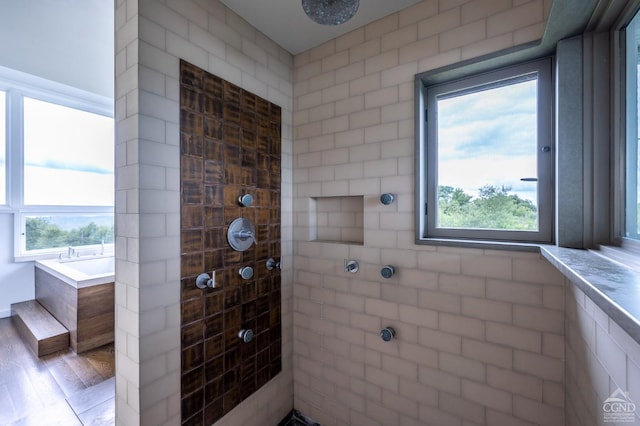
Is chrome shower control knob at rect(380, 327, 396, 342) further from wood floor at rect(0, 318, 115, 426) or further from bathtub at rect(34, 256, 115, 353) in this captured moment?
bathtub at rect(34, 256, 115, 353)

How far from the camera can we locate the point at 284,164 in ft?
6.61

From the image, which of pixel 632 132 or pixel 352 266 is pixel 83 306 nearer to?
pixel 352 266

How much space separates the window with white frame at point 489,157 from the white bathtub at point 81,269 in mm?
2775

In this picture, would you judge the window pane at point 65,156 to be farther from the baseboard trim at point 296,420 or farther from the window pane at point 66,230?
the baseboard trim at point 296,420

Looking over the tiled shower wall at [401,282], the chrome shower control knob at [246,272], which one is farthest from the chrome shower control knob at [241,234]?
the tiled shower wall at [401,282]

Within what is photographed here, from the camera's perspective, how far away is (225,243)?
1.57 meters

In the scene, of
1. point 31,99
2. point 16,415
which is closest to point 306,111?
point 16,415

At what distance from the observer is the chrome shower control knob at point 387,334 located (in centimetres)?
163

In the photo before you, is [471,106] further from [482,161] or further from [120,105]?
[120,105]

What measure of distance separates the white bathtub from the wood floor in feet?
2.04

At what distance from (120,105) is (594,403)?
2.18 meters

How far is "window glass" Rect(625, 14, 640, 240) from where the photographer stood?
93cm

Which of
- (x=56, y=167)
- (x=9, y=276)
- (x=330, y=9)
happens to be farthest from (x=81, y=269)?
(x=330, y=9)

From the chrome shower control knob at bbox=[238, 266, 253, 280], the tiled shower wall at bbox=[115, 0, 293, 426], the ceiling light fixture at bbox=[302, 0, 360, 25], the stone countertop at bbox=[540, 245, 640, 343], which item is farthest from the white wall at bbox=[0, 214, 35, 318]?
the stone countertop at bbox=[540, 245, 640, 343]
